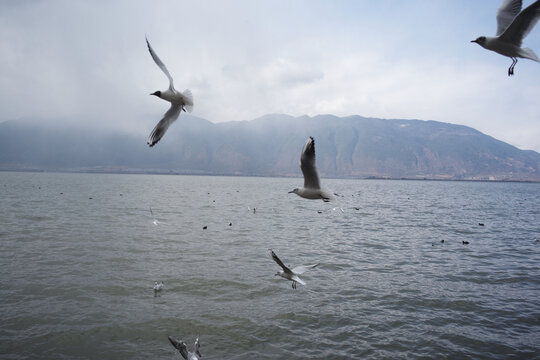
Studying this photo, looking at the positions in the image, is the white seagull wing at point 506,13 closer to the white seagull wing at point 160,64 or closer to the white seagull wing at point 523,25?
the white seagull wing at point 523,25

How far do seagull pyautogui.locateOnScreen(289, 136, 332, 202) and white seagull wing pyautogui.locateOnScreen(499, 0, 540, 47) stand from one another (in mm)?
3481

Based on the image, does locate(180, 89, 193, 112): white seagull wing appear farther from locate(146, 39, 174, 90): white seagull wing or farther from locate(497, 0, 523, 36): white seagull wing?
locate(497, 0, 523, 36): white seagull wing

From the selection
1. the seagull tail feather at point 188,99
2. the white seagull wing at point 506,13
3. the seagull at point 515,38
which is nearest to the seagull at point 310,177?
the seagull tail feather at point 188,99

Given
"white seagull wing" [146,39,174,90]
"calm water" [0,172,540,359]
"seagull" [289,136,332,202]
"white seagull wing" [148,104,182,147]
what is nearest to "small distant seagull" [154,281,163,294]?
"calm water" [0,172,540,359]

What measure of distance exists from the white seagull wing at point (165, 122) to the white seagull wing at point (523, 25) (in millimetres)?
6066

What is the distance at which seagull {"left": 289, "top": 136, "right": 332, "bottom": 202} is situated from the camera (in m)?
6.61

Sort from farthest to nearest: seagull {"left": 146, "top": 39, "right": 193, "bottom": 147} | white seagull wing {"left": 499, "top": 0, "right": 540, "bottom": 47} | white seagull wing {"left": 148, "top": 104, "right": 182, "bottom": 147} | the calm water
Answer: the calm water, white seagull wing {"left": 148, "top": 104, "right": 182, "bottom": 147}, seagull {"left": 146, "top": 39, "right": 193, "bottom": 147}, white seagull wing {"left": 499, "top": 0, "right": 540, "bottom": 47}

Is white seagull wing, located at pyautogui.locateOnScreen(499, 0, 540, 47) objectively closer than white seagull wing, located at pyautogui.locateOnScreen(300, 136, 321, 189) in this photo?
Yes

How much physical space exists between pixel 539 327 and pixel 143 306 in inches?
524

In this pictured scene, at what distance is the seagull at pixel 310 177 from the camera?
6613mm

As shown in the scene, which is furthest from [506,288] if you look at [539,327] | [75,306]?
[75,306]

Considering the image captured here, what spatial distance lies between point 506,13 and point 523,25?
0.79 metres

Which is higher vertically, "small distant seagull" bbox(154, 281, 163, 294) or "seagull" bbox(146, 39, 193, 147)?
"seagull" bbox(146, 39, 193, 147)

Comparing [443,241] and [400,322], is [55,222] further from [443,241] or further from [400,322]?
[443,241]
